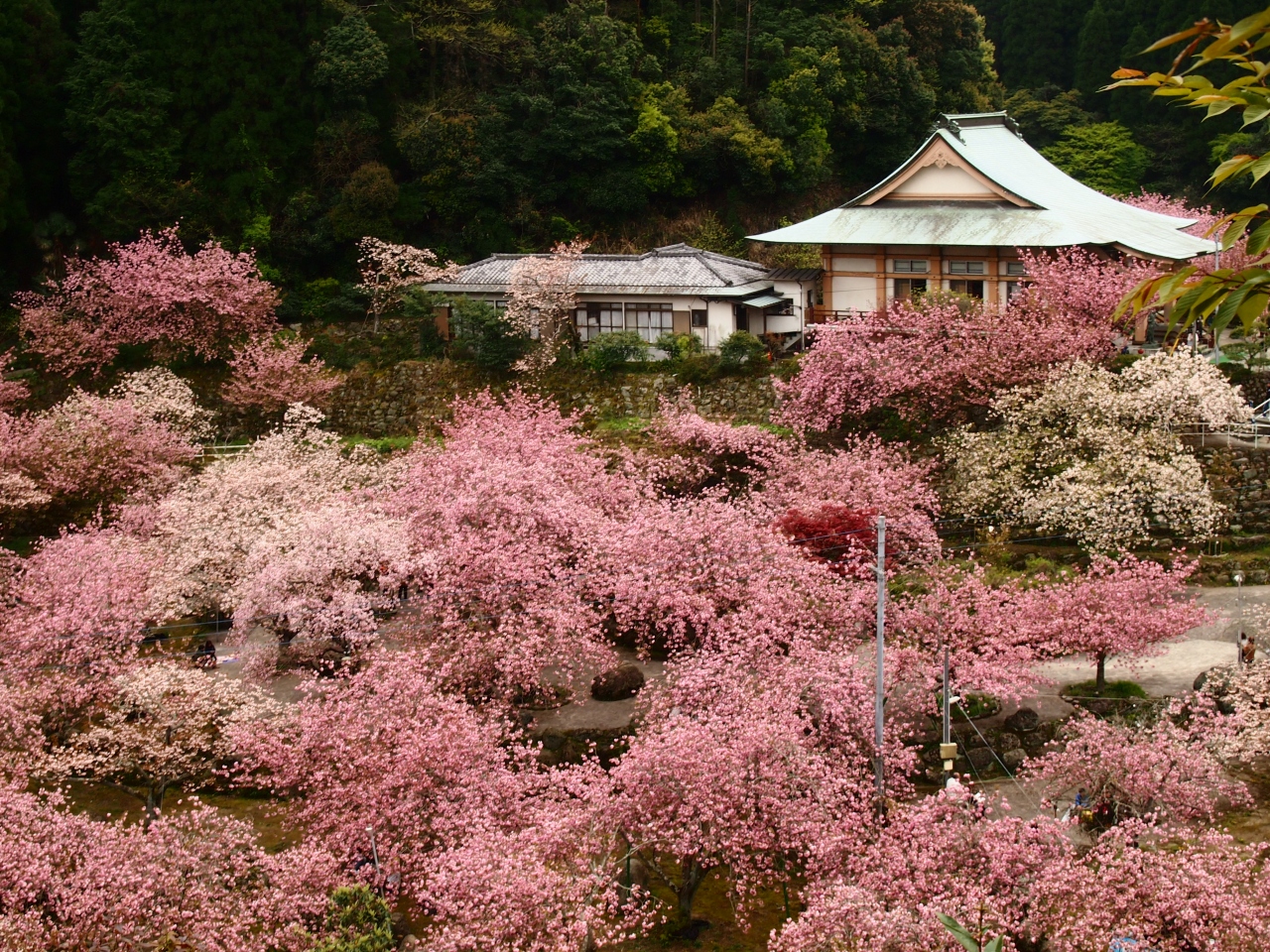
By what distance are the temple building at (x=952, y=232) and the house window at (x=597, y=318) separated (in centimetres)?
416

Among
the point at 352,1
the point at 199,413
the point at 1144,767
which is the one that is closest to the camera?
the point at 1144,767

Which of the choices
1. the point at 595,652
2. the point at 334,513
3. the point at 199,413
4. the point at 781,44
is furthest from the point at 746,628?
the point at 781,44

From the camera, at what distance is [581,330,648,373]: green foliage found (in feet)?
98.2

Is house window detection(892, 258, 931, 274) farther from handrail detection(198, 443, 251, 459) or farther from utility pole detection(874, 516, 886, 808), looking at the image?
utility pole detection(874, 516, 886, 808)

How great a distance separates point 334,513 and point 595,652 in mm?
4991

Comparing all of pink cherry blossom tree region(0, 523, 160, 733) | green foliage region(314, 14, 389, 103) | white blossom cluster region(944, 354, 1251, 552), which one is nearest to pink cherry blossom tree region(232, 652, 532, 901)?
pink cherry blossom tree region(0, 523, 160, 733)

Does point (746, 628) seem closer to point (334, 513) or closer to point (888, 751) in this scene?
point (888, 751)

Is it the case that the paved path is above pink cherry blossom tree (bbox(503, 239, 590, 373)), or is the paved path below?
below

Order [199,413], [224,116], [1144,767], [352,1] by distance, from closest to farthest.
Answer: [1144,767] → [199,413] → [224,116] → [352,1]

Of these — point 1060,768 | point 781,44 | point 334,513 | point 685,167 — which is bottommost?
point 1060,768

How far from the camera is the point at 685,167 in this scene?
3900cm

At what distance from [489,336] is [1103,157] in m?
28.7

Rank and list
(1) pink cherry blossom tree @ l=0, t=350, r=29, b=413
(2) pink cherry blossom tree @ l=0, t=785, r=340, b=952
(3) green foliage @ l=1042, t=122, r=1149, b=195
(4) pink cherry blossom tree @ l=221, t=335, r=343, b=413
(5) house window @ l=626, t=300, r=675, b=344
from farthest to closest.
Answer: (3) green foliage @ l=1042, t=122, r=1149, b=195, (5) house window @ l=626, t=300, r=675, b=344, (4) pink cherry blossom tree @ l=221, t=335, r=343, b=413, (1) pink cherry blossom tree @ l=0, t=350, r=29, b=413, (2) pink cherry blossom tree @ l=0, t=785, r=340, b=952

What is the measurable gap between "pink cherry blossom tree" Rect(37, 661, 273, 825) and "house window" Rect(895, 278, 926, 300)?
1883 cm
